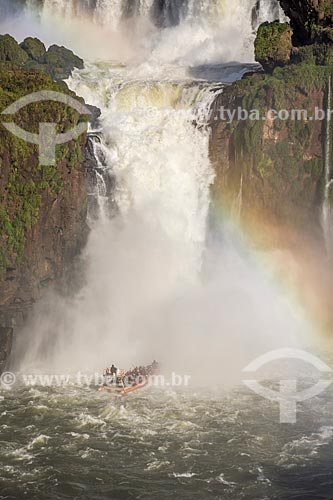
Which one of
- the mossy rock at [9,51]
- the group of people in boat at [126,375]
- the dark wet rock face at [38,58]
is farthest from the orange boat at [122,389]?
the mossy rock at [9,51]

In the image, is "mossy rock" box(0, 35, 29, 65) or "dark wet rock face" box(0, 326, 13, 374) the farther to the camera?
"mossy rock" box(0, 35, 29, 65)

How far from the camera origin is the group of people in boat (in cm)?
2844

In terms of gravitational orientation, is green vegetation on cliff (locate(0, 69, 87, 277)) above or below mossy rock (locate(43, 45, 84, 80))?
below

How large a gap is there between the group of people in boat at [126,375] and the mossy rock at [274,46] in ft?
72.8

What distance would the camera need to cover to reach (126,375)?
28.8m

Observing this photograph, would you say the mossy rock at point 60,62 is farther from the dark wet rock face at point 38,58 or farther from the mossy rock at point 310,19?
the mossy rock at point 310,19

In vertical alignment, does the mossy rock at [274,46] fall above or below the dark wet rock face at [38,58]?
below

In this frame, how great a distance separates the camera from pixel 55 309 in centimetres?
3384

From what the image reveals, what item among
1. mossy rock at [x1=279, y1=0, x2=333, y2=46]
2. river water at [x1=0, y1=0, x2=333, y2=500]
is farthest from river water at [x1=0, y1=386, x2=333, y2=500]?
mossy rock at [x1=279, y1=0, x2=333, y2=46]

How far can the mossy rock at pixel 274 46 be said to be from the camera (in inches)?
1601

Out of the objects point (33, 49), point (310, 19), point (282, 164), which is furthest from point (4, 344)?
point (310, 19)

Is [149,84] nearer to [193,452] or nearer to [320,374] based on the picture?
[320,374]

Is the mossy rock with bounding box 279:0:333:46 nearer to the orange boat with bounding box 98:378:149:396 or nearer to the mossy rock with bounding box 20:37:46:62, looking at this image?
the mossy rock with bounding box 20:37:46:62

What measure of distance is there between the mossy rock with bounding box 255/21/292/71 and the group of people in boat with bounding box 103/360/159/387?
22.2m
